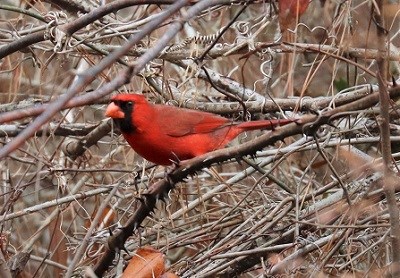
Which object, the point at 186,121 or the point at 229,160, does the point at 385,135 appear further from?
the point at 186,121

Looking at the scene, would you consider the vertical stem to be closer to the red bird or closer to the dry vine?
the dry vine

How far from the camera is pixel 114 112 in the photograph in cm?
335

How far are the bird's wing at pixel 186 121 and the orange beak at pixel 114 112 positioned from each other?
7.6 inches

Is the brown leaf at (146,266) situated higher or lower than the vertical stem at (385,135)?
lower

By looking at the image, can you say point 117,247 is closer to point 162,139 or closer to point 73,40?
point 162,139

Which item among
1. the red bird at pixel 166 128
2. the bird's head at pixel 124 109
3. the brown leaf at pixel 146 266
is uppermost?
the bird's head at pixel 124 109

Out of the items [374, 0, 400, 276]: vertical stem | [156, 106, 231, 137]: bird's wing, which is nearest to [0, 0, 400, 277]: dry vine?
[374, 0, 400, 276]: vertical stem

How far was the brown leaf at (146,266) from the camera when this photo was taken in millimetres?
2732

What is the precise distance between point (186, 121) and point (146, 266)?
103 centimetres

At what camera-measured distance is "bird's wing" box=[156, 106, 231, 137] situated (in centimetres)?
354

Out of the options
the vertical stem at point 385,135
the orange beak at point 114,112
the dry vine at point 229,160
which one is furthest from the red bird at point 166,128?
the vertical stem at point 385,135

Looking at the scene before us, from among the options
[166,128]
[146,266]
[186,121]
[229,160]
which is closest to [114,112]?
[166,128]

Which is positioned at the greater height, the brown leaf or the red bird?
the red bird

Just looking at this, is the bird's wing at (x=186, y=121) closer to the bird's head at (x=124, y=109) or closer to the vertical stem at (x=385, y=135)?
the bird's head at (x=124, y=109)
